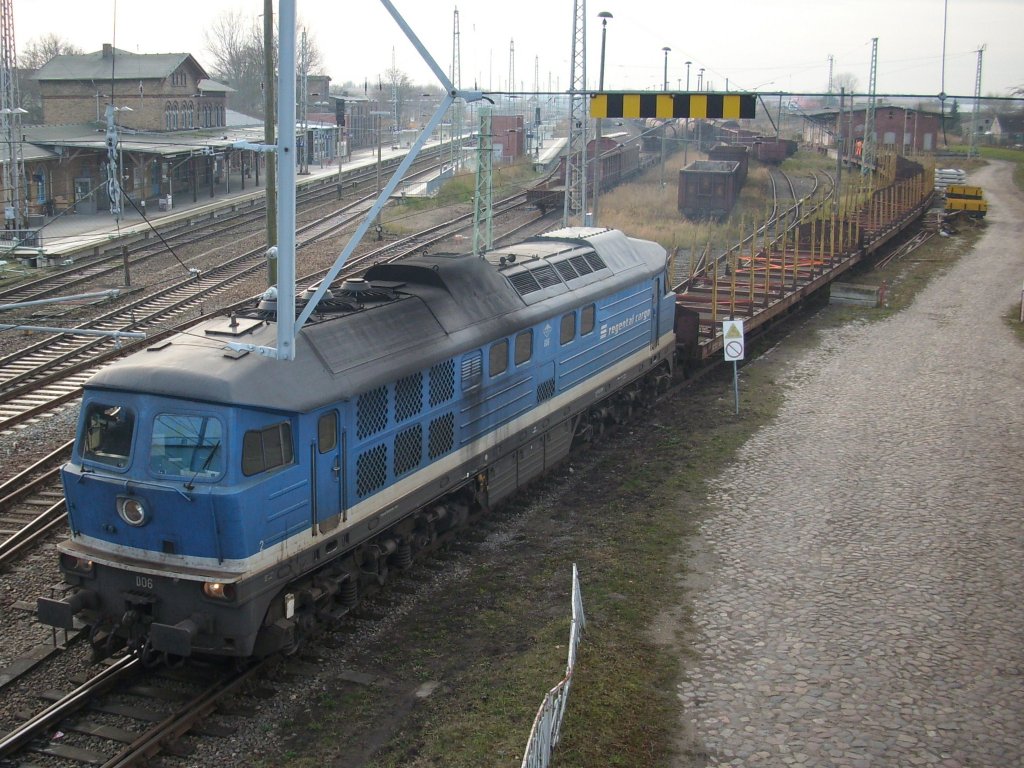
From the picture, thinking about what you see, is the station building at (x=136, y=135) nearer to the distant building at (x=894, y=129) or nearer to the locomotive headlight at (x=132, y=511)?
the locomotive headlight at (x=132, y=511)

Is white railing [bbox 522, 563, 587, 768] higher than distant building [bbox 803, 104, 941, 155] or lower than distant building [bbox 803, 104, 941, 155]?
lower

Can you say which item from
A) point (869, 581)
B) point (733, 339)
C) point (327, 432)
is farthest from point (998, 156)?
point (327, 432)

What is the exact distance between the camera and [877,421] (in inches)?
778

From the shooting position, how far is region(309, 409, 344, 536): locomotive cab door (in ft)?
34.7

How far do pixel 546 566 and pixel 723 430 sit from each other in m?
7.02

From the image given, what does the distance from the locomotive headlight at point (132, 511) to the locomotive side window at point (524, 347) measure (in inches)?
245

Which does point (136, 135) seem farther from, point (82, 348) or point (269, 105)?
point (269, 105)

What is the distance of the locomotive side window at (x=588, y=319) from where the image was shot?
16.8 metres

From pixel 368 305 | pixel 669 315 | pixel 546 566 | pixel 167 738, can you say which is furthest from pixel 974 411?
pixel 167 738

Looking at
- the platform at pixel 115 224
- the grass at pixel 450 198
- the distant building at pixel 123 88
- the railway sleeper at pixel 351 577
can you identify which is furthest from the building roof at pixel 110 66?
the railway sleeper at pixel 351 577

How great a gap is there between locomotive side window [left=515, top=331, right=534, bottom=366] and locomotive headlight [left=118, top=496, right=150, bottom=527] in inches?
245

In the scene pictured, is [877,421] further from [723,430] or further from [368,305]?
[368,305]

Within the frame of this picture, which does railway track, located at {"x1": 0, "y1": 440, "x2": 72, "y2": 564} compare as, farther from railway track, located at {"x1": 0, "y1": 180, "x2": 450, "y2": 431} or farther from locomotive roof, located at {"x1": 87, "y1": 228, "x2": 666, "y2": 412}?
locomotive roof, located at {"x1": 87, "y1": 228, "x2": 666, "y2": 412}

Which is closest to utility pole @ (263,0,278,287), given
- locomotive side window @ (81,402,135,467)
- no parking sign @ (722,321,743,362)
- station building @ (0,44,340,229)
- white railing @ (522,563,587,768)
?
locomotive side window @ (81,402,135,467)
